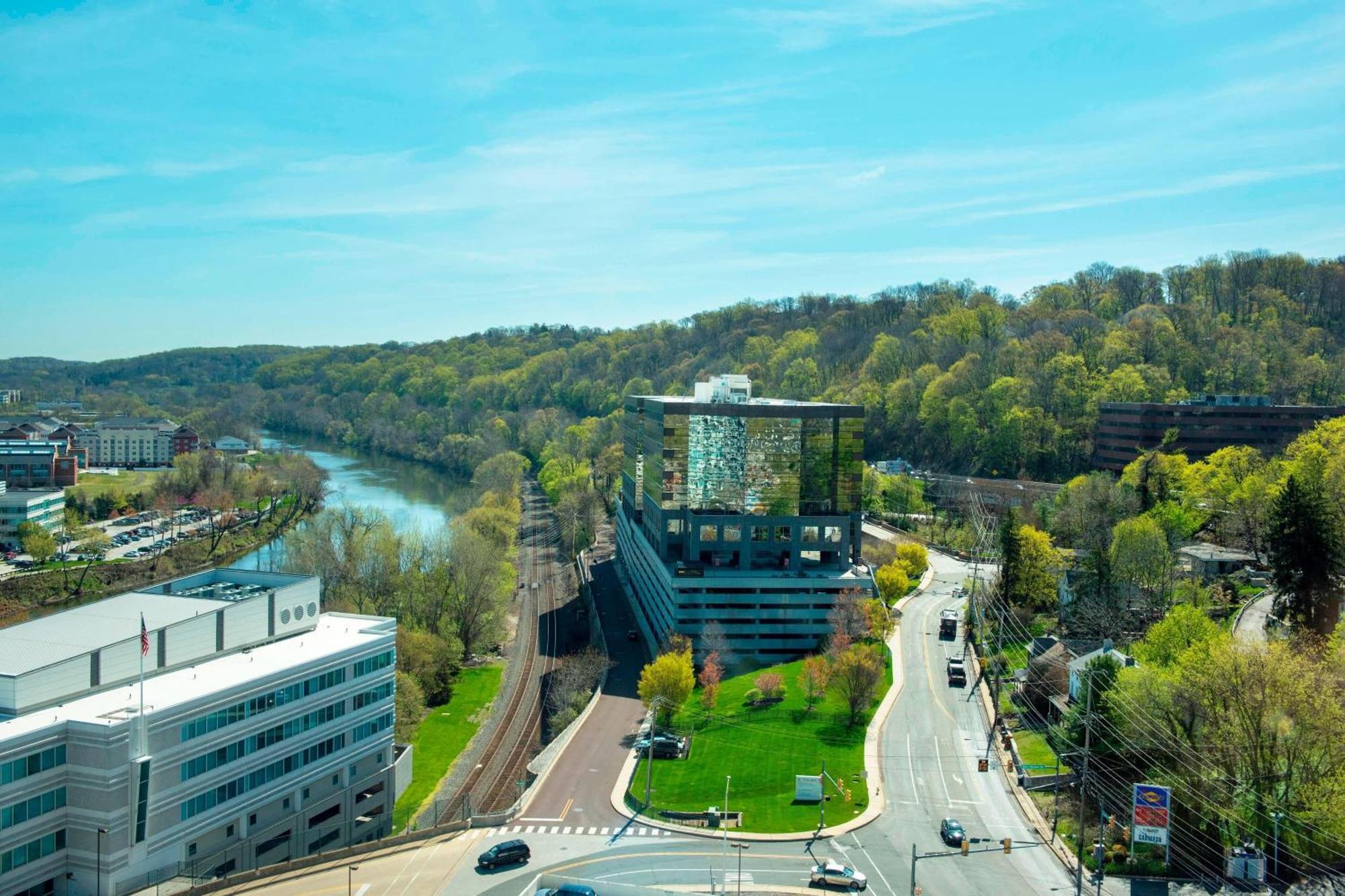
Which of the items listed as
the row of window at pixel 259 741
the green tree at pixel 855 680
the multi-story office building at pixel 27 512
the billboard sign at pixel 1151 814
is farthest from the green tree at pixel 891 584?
the multi-story office building at pixel 27 512

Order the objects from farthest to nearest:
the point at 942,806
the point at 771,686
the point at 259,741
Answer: the point at 771,686
the point at 942,806
the point at 259,741

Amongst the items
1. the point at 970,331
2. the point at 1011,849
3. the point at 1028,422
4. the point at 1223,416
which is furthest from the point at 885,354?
the point at 1011,849

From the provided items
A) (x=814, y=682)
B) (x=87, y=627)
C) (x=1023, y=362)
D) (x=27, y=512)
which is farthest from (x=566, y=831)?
(x=1023, y=362)

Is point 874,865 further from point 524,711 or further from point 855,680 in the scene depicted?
point 524,711

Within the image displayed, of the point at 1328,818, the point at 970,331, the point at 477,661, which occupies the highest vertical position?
the point at 970,331

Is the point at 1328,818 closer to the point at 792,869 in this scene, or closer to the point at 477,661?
the point at 792,869

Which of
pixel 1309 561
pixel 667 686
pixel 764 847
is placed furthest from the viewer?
pixel 667 686
